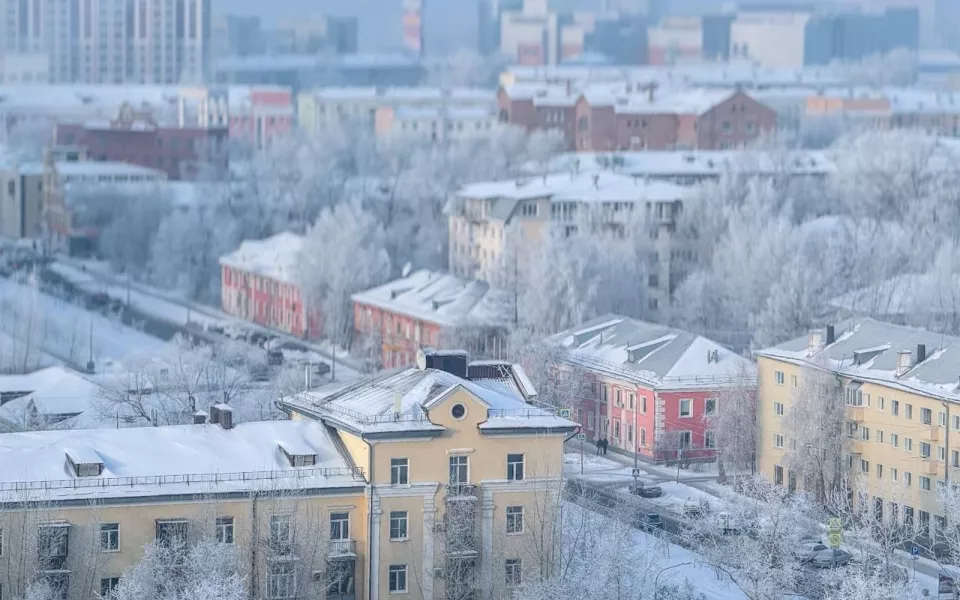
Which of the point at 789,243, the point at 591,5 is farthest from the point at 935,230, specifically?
the point at 591,5

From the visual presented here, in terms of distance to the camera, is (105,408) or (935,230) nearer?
(105,408)

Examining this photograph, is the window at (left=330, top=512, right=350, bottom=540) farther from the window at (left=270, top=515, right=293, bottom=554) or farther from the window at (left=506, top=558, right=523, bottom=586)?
the window at (left=506, top=558, right=523, bottom=586)

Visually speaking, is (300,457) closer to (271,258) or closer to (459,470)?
(459,470)

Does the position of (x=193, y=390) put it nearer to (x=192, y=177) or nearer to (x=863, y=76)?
(x=192, y=177)

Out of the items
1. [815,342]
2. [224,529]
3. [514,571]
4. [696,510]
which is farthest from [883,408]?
[224,529]

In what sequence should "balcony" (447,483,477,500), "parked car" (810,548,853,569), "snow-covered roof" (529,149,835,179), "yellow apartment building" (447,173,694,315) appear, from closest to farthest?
"balcony" (447,483,477,500) → "parked car" (810,548,853,569) → "yellow apartment building" (447,173,694,315) → "snow-covered roof" (529,149,835,179)

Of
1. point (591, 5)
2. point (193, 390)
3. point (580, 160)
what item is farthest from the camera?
point (591, 5)

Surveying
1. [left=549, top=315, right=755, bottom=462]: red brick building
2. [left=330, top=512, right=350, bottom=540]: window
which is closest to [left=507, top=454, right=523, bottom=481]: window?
[left=330, top=512, right=350, bottom=540]: window
